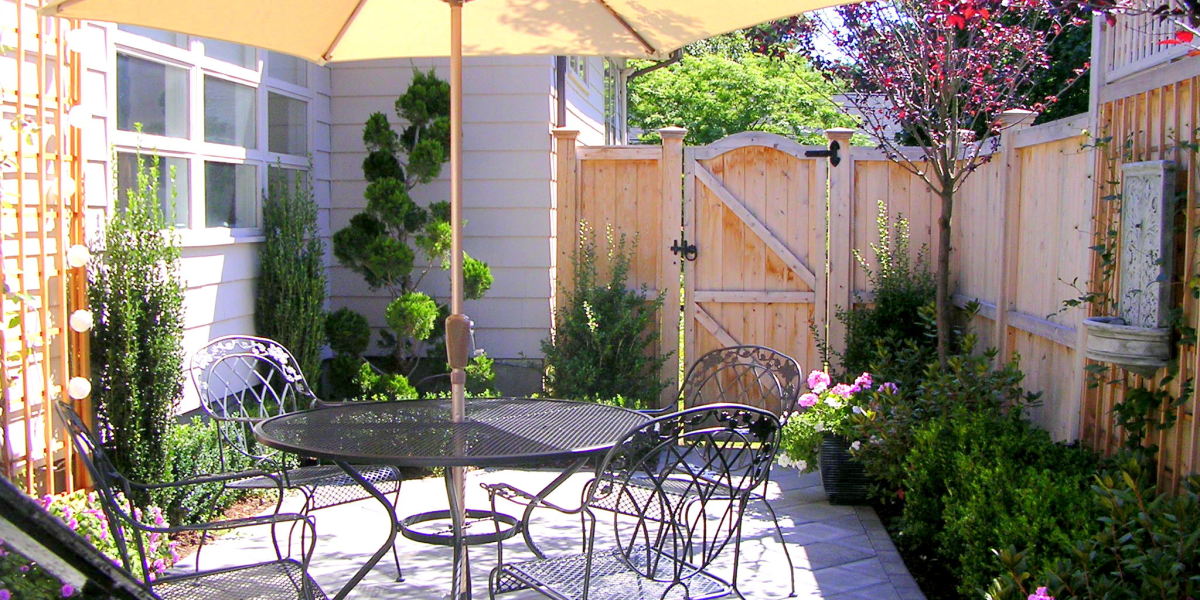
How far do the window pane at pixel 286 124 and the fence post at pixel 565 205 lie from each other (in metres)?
1.65

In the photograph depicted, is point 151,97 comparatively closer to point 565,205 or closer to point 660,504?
point 565,205

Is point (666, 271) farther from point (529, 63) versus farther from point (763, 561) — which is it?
point (763, 561)

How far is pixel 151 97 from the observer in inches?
209

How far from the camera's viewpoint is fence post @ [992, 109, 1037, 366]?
5.39 meters

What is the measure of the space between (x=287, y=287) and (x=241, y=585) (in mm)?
3428

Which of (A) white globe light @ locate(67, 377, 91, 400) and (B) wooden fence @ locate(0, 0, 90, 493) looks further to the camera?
(A) white globe light @ locate(67, 377, 91, 400)

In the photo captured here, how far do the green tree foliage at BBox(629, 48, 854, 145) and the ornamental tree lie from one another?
1413 centimetres

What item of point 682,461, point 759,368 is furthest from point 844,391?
point 682,461

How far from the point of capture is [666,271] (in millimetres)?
7457

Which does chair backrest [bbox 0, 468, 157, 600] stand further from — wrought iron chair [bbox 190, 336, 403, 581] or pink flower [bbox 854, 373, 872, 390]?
pink flower [bbox 854, 373, 872, 390]

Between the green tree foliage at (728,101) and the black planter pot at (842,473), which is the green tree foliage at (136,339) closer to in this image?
the black planter pot at (842,473)

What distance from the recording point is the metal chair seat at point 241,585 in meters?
2.99

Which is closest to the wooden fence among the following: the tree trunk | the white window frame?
the white window frame

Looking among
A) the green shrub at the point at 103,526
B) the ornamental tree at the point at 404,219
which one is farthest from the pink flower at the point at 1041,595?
the ornamental tree at the point at 404,219
